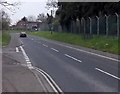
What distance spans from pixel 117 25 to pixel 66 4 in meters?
27.7

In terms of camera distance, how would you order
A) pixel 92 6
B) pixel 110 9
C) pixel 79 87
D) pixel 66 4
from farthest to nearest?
1. pixel 66 4
2. pixel 92 6
3. pixel 110 9
4. pixel 79 87

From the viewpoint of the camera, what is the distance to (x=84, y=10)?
55312mm

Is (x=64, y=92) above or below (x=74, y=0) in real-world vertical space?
below

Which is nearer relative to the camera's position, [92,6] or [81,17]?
[92,6]

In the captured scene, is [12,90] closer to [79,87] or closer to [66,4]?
[79,87]

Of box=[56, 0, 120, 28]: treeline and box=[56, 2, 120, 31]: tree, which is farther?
box=[56, 2, 120, 31]: tree

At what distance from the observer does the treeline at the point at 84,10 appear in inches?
1714

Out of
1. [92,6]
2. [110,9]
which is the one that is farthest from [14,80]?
[92,6]

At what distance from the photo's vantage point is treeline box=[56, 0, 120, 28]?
43.5 meters

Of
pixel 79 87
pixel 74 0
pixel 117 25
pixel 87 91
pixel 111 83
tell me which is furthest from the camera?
pixel 74 0

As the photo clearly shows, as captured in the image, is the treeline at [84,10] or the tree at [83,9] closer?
the treeline at [84,10]

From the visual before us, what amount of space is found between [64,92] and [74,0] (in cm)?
4852

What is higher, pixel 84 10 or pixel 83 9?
pixel 83 9

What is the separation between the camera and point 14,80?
14484 mm
